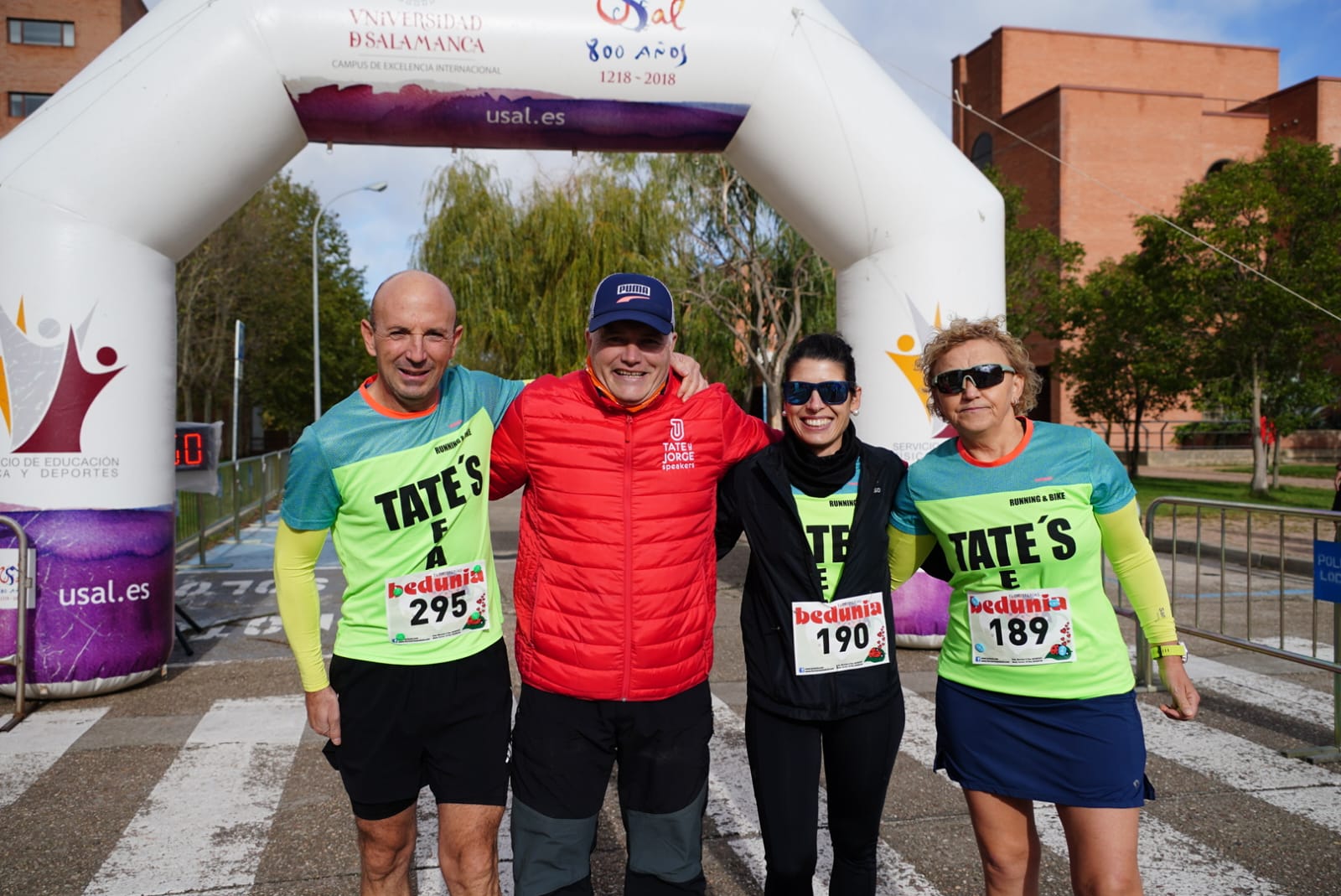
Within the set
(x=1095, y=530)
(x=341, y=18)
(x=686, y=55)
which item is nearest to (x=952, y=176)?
(x=686, y=55)

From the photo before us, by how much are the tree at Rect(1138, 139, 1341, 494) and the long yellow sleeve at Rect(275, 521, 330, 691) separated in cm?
1987

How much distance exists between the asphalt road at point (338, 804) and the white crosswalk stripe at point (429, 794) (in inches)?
0.5

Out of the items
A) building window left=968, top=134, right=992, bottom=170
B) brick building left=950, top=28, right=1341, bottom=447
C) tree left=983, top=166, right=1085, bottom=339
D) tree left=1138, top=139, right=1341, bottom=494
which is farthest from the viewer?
building window left=968, top=134, right=992, bottom=170

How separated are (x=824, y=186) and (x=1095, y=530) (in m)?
4.77

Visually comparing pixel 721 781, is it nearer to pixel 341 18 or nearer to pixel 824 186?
pixel 824 186

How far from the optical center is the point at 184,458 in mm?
9188

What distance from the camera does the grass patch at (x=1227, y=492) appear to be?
18531 millimetres

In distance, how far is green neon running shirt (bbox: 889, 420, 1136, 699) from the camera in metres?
2.56

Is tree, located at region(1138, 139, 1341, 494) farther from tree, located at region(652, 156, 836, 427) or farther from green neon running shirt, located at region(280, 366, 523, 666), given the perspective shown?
green neon running shirt, located at region(280, 366, 523, 666)

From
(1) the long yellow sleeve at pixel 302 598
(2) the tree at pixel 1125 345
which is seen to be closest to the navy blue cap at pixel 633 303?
(1) the long yellow sleeve at pixel 302 598

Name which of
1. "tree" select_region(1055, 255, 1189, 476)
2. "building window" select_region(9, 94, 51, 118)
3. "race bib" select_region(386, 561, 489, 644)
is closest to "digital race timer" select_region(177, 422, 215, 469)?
"race bib" select_region(386, 561, 489, 644)

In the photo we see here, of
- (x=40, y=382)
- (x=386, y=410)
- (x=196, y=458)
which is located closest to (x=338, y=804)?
(x=386, y=410)

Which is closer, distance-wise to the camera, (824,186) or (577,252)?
(824,186)

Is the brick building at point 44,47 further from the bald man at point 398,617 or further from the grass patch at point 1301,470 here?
the bald man at point 398,617
